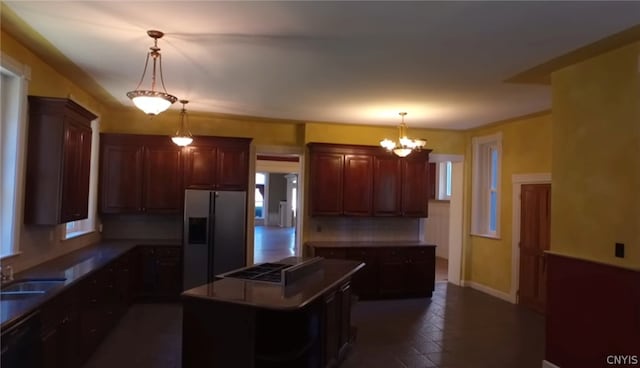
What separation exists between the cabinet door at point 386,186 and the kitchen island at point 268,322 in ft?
9.38

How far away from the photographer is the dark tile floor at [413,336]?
13.1 ft

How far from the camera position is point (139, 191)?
5.98 m

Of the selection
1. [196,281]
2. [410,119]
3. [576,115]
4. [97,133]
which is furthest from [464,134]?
[97,133]

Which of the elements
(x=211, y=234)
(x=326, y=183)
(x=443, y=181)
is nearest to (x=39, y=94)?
(x=211, y=234)

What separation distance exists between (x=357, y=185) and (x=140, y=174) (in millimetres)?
3316

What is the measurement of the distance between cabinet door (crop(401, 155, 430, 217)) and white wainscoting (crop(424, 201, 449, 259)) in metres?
3.63

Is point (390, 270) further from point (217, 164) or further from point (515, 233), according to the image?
point (217, 164)

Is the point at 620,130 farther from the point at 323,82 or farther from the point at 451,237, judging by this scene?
the point at 451,237

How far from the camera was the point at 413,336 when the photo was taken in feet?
15.5

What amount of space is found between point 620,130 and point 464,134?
4.27m

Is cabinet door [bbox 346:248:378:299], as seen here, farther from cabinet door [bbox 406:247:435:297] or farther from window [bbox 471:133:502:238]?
window [bbox 471:133:502:238]

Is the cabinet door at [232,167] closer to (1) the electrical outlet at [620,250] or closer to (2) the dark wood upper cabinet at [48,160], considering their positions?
(2) the dark wood upper cabinet at [48,160]

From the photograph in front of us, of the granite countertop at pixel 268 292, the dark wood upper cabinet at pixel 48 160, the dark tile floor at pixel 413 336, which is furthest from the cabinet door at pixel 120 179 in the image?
the granite countertop at pixel 268 292

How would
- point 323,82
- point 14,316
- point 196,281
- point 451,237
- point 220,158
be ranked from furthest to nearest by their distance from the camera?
1. point 451,237
2. point 220,158
3. point 196,281
4. point 323,82
5. point 14,316
